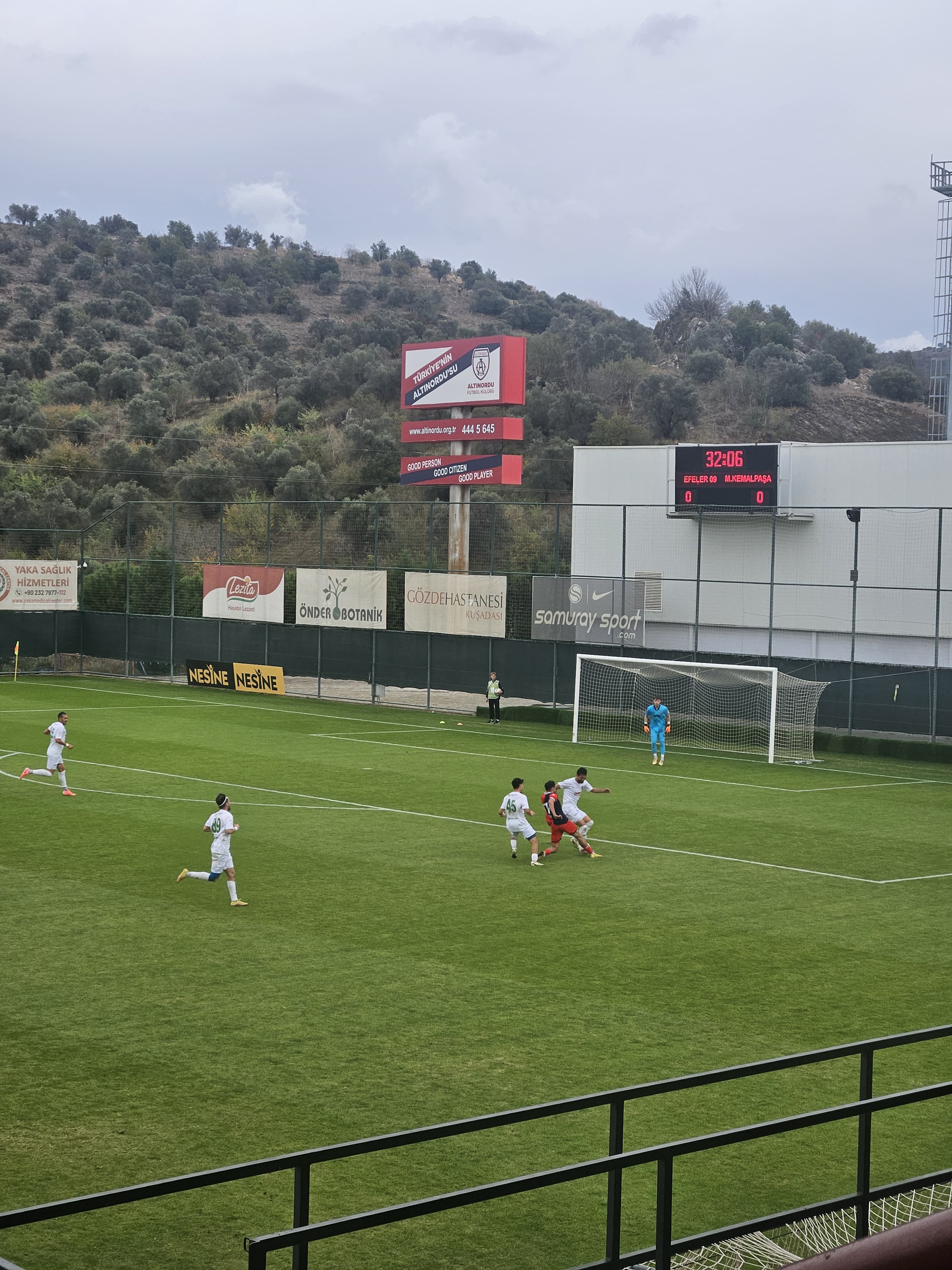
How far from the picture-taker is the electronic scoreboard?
4825cm

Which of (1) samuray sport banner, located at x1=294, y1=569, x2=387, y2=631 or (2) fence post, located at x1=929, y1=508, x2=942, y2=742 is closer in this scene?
(2) fence post, located at x1=929, y1=508, x2=942, y2=742

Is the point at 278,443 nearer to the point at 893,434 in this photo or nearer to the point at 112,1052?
the point at 893,434

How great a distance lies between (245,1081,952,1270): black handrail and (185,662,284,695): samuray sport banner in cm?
4367

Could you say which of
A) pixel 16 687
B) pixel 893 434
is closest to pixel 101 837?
pixel 16 687

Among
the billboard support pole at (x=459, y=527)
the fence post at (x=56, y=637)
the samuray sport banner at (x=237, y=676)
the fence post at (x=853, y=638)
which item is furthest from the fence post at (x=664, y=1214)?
the fence post at (x=56, y=637)

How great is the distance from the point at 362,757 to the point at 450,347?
2225cm

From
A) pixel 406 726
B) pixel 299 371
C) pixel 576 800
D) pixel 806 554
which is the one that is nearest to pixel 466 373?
pixel 806 554

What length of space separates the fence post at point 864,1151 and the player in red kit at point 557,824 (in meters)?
14.8

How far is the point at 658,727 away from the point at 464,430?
20905 millimetres

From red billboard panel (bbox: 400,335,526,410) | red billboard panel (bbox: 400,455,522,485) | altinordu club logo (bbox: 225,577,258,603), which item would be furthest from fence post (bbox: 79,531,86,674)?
red billboard panel (bbox: 400,335,526,410)

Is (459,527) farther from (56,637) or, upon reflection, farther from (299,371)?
(299,371)

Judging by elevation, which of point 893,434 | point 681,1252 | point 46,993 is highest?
point 893,434

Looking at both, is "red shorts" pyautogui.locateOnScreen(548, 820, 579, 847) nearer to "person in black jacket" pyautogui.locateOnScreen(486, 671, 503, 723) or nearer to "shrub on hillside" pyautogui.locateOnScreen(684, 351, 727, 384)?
"person in black jacket" pyautogui.locateOnScreen(486, 671, 503, 723)

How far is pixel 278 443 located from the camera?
283ft
